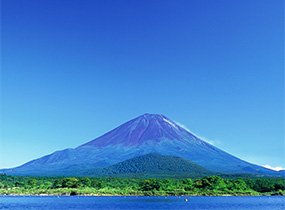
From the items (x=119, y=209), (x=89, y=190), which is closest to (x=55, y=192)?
(x=89, y=190)

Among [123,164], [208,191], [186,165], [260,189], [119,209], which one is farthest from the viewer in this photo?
[123,164]

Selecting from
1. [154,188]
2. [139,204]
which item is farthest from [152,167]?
[139,204]

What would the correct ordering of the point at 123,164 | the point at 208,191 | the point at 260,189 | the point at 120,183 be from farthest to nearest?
the point at 123,164 < the point at 120,183 < the point at 260,189 < the point at 208,191

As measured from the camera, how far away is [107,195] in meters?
83.8

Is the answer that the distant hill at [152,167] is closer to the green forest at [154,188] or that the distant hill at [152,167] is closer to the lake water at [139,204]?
the green forest at [154,188]

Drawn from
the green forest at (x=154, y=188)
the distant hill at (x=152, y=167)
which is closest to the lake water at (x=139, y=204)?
the green forest at (x=154, y=188)

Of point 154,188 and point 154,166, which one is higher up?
point 154,166

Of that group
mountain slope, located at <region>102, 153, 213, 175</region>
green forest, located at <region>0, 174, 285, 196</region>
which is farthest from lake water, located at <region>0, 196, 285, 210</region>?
mountain slope, located at <region>102, 153, 213, 175</region>

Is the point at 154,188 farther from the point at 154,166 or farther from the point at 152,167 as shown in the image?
the point at 154,166

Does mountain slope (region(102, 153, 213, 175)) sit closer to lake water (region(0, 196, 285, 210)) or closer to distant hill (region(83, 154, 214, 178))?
distant hill (region(83, 154, 214, 178))

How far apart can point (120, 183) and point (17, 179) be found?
92.7 ft

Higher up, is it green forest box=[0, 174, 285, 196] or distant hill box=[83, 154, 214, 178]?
distant hill box=[83, 154, 214, 178]

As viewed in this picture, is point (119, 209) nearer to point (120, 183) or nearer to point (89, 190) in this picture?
point (89, 190)

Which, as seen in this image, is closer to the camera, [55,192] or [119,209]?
[119,209]
